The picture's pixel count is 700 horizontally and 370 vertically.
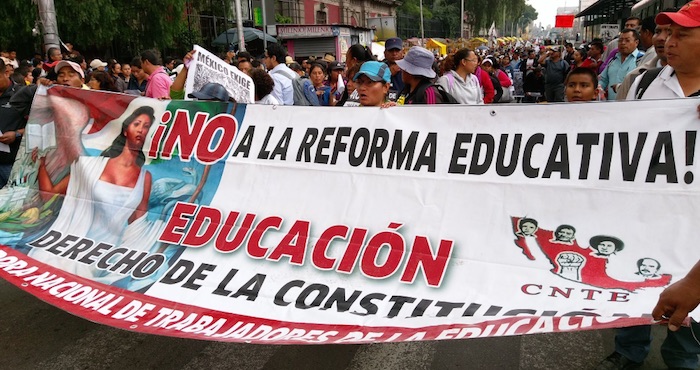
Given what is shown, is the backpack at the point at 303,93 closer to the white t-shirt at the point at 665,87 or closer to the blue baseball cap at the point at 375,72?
the blue baseball cap at the point at 375,72

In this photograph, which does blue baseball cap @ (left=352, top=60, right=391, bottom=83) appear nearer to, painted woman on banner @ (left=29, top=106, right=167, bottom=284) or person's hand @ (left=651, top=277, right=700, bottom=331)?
painted woman on banner @ (left=29, top=106, right=167, bottom=284)

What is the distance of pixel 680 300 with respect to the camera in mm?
1754

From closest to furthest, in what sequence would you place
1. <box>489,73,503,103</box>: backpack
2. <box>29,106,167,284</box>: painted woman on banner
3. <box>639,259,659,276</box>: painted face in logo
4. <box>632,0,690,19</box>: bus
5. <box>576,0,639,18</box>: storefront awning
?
<box>639,259,659,276</box>: painted face in logo, <box>29,106,167,284</box>: painted woman on banner, <box>489,73,503,103</box>: backpack, <box>632,0,690,19</box>: bus, <box>576,0,639,18</box>: storefront awning

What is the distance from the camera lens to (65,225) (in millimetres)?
4270

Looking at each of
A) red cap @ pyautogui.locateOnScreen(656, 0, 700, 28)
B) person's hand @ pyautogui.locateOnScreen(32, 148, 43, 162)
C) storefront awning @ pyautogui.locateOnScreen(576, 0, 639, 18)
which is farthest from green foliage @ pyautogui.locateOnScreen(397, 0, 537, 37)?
red cap @ pyautogui.locateOnScreen(656, 0, 700, 28)

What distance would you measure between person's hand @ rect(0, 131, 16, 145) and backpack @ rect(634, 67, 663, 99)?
5.44 metres

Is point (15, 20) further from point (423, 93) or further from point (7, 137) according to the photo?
point (423, 93)

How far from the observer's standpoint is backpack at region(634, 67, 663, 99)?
11.0 feet

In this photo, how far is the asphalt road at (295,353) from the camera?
3.35m

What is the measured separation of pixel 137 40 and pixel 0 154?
59.2ft

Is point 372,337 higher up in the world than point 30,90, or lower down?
lower down

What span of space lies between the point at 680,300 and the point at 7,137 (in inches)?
225

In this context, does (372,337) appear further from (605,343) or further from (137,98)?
(137,98)

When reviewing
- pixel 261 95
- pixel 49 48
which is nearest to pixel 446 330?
pixel 261 95
